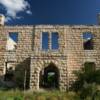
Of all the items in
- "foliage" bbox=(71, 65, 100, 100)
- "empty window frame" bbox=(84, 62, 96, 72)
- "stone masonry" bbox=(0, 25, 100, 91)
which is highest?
"stone masonry" bbox=(0, 25, 100, 91)

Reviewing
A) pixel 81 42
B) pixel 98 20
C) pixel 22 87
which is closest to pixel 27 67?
pixel 22 87

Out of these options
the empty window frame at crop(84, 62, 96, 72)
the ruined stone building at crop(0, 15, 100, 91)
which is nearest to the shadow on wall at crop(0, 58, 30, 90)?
the ruined stone building at crop(0, 15, 100, 91)

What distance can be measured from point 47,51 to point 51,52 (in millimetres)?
416

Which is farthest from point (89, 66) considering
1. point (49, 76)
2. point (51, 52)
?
point (49, 76)

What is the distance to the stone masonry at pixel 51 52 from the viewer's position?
973 inches

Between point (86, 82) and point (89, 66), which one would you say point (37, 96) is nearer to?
point (86, 82)

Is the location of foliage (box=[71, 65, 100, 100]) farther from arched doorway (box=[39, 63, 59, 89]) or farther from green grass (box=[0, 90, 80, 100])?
arched doorway (box=[39, 63, 59, 89])

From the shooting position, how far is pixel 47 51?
25.5 m

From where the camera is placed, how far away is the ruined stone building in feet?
81.4

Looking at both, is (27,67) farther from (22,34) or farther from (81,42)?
(81,42)

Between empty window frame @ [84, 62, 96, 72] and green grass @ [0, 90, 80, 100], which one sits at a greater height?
empty window frame @ [84, 62, 96, 72]

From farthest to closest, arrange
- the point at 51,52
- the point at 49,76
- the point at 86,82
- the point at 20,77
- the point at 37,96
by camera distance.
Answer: the point at 49,76 < the point at 20,77 < the point at 51,52 < the point at 86,82 < the point at 37,96

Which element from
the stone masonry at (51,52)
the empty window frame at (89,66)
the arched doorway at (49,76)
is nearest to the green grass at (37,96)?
the stone masonry at (51,52)

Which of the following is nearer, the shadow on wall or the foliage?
the foliage
